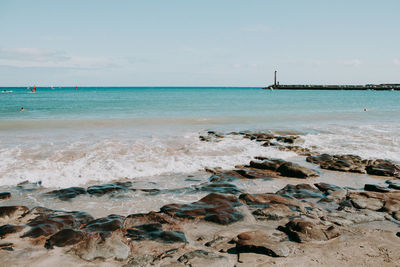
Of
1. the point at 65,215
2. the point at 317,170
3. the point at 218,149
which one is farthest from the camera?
the point at 218,149

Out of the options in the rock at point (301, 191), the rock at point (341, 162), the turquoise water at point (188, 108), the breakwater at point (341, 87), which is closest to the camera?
the rock at point (301, 191)

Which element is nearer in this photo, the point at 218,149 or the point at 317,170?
the point at 317,170

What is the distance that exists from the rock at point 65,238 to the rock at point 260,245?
2703mm

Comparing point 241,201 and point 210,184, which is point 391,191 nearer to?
point 241,201

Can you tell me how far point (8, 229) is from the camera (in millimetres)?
5551

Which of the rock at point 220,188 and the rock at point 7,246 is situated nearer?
the rock at point 7,246

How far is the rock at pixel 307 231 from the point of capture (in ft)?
17.4

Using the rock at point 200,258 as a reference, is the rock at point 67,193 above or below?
below

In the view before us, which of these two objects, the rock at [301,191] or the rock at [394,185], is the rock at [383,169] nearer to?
the rock at [394,185]

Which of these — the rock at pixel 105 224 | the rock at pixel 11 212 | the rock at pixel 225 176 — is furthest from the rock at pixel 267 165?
the rock at pixel 11 212

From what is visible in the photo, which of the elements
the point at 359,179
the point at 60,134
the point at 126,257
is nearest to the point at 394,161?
the point at 359,179

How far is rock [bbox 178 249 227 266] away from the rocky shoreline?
0.05ft

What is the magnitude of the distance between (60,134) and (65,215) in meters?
13.4

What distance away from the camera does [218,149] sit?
14031mm
